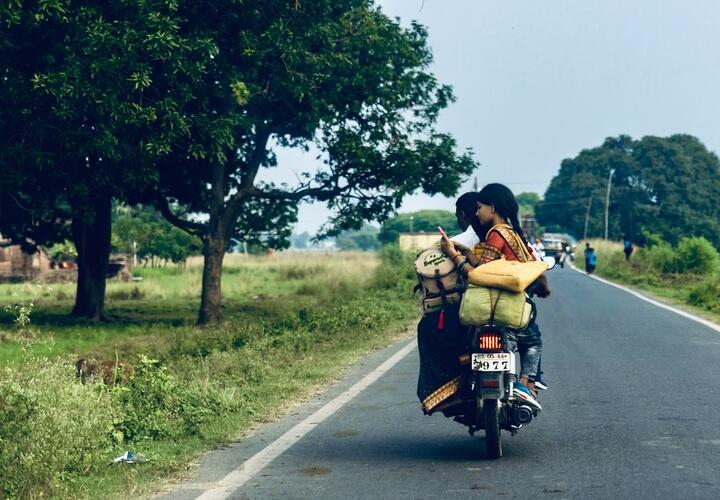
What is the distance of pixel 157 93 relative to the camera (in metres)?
21.8

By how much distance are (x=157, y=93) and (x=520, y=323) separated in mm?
15150

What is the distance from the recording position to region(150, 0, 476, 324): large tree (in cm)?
2316

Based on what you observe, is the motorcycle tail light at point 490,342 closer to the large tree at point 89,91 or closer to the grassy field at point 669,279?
the large tree at point 89,91

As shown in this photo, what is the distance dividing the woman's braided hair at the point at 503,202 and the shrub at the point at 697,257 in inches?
1388

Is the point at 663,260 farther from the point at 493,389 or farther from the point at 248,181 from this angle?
the point at 493,389

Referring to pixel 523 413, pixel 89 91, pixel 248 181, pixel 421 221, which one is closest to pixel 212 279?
pixel 248 181

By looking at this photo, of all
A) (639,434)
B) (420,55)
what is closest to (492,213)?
(639,434)

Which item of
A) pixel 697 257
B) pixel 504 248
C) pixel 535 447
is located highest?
pixel 697 257

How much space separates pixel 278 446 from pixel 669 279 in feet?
111

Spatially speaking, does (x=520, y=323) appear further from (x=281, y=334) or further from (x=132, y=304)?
(x=132, y=304)

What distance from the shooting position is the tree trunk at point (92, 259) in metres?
29.0

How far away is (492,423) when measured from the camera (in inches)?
316

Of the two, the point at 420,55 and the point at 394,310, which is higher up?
the point at 420,55

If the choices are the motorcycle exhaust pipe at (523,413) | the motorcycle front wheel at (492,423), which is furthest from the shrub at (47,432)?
the motorcycle exhaust pipe at (523,413)
